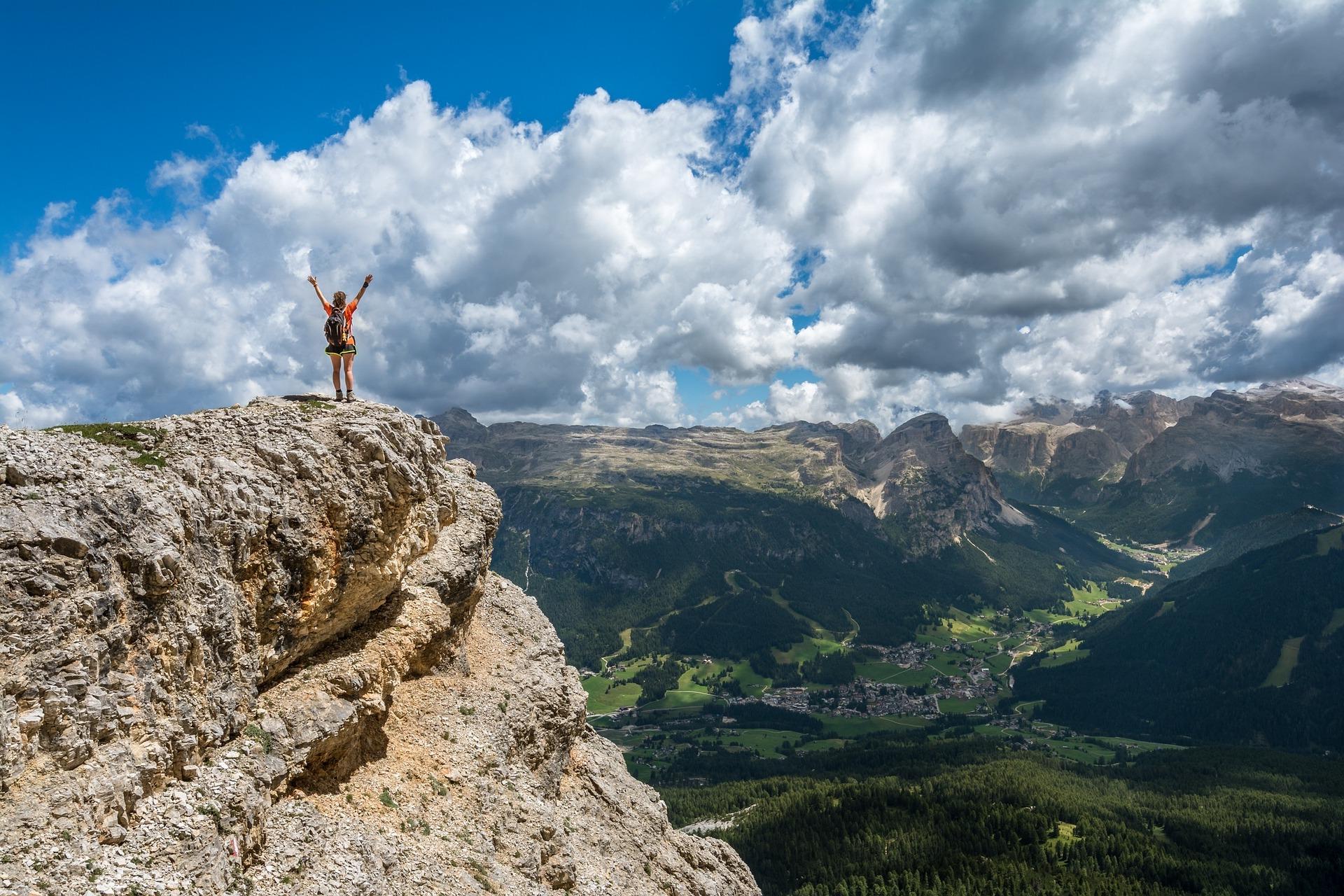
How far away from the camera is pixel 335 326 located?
33906 mm

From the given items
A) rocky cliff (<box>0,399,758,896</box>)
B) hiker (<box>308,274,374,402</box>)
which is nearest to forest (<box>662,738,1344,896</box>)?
rocky cliff (<box>0,399,758,896</box>)

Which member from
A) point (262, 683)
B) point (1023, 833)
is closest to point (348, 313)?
point (262, 683)

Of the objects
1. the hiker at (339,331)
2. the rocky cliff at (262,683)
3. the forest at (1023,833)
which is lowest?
the forest at (1023,833)

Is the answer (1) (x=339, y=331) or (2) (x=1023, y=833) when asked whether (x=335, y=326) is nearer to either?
(1) (x=339, y=331)

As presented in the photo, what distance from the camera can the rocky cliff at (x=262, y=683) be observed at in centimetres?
1848

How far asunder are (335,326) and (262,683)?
16.9 meters

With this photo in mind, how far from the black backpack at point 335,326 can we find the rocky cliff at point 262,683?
3412mm

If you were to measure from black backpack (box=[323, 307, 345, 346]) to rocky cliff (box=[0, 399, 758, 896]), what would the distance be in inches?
134

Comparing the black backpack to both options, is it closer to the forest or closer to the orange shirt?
the orange shirt

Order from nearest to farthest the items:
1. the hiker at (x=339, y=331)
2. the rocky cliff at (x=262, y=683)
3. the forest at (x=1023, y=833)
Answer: the rocky cliff at (x=262, y=683)
the hiker at (x=339, y=331)
the forest at (x=1023, y=833)

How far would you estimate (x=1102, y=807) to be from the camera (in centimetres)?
15638

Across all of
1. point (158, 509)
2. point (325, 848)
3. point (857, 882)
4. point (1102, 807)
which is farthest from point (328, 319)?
point (1102, 807)

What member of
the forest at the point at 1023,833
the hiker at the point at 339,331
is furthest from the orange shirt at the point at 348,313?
the forest at the point at 1023,833

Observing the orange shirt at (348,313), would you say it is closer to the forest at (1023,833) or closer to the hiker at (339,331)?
the hiker at (339,331)
